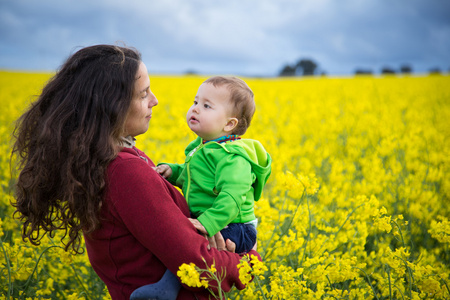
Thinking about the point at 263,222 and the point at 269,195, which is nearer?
the point at 263,222

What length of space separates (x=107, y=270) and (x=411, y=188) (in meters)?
3.03

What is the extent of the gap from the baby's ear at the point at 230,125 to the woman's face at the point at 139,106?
1.29 ft

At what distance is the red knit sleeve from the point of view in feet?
4.34

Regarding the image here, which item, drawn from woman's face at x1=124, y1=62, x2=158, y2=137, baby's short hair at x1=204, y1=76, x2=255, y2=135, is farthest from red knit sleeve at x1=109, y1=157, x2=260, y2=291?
baby's short hair at x1=204, y1=76, x2=255, y2=135

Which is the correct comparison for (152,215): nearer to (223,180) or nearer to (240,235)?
(223,180)

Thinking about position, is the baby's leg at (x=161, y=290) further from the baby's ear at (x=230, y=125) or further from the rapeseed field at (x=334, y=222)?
the baby's ear at (x=230, y=125)

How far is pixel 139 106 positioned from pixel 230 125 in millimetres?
480

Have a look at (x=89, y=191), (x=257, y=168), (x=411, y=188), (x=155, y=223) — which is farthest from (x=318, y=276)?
(x=411, y=188)

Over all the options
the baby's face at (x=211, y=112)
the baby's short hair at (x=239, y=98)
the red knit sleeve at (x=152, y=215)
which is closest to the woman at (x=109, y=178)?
the red knit sleeve at (x=152, y=215)

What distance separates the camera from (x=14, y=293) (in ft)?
7.86

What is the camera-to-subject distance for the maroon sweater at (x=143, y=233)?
1.33 m

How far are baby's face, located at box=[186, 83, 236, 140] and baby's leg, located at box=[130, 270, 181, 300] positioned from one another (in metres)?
0.67

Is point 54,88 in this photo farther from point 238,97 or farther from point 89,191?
point 238,97

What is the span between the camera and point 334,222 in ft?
9.99
